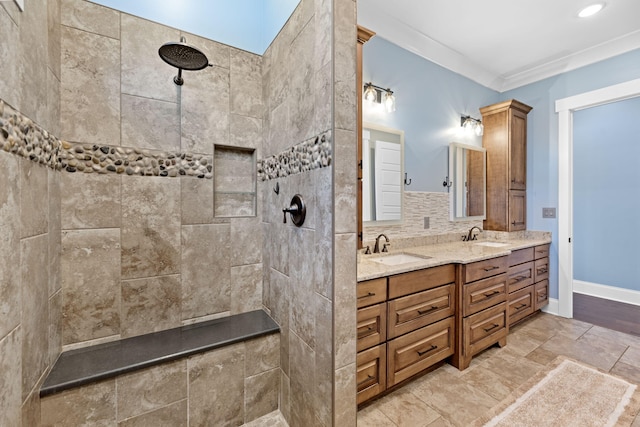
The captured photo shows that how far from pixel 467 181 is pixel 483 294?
144cm

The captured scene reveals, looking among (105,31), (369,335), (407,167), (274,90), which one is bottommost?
(369,335)

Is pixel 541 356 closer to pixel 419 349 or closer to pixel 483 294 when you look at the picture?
pixel 483 294

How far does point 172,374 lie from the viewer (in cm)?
127

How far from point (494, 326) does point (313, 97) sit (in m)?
2.38

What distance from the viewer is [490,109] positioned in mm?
3143

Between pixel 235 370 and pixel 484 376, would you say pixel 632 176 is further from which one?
pixel 235 370

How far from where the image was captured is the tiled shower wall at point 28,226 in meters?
0.82

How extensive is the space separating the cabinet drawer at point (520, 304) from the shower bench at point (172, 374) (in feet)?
7.77

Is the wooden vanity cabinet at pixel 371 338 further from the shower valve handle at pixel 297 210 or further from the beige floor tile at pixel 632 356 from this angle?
the beige floor tile at pixel 632 356

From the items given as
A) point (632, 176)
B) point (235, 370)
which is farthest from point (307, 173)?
point (632, 176)

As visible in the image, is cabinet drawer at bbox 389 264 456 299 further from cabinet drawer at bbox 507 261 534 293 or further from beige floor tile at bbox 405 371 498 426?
cabinet drawer at bbox 507 261 534 293

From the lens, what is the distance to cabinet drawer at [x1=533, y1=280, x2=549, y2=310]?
9.35ft

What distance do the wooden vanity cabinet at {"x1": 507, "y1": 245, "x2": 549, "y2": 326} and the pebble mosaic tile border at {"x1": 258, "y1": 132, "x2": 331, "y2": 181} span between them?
2.30 meters

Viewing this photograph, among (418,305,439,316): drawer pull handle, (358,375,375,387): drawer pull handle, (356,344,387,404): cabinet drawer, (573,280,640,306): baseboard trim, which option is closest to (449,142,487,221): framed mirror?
(418,305,439,316): drawer pull handle
